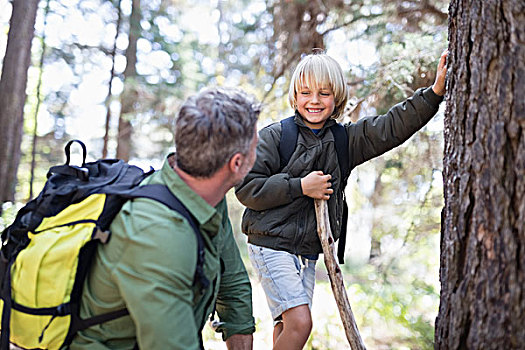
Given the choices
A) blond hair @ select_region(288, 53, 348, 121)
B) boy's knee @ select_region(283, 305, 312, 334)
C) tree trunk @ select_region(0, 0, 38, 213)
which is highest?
tree trunk @ select_region(0, 0, 38, 213)

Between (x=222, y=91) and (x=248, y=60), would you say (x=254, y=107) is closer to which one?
(x=222, y=91)

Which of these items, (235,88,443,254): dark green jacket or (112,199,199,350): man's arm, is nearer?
(112,199,199,350): man's arm

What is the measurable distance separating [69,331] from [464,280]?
66.4 inches

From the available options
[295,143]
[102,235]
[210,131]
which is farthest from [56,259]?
[295,143]

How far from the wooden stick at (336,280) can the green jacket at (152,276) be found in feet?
3.19

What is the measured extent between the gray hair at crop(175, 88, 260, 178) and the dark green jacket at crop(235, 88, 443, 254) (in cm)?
98

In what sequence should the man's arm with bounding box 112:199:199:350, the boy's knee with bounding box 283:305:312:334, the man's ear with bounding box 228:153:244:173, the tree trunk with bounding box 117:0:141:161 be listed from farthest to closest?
the tree trunk with bounding box 117:0:141:161 → the boy's knee with bounding box 283:305:312:334 → the man's ear with bounding box 228:153:244:173 → the man's arm with bounding box 112:199:199:350

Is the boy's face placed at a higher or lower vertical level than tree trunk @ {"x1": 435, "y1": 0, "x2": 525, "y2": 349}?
higher

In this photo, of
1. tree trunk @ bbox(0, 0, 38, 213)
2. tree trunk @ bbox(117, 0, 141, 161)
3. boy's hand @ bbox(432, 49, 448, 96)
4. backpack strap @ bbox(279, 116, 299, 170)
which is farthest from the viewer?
tree trunk @ bbox(117, 0, 141, 161)

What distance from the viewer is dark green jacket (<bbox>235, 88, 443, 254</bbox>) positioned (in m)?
3.01

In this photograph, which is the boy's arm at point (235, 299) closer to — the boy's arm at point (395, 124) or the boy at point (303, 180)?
the boy at point (303, 180)

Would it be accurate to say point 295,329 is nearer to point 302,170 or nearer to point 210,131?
point 302,170

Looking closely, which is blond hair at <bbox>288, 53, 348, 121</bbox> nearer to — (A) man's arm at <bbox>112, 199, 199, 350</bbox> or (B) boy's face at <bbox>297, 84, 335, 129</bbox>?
(B) boy's face at <bbox>297, 84, 335, 129</bbox>

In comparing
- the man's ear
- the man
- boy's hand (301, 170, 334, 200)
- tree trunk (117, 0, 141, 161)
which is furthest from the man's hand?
tree trunk (117, 0, 141, 161)
